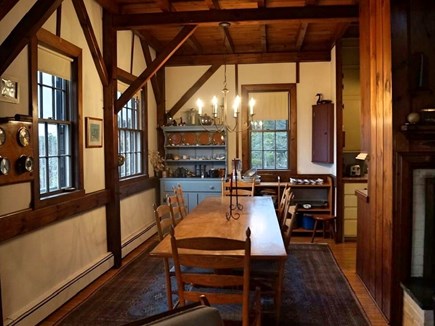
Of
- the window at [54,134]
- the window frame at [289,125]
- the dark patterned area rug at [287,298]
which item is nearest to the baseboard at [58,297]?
the dark patterned area rug at [287,298]

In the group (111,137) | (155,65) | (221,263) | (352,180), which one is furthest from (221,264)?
(352,180)

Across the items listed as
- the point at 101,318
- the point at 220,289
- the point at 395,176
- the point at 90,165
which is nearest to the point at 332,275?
the point at 395,176

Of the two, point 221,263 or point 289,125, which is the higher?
point 289,125

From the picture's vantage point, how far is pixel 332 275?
422cm

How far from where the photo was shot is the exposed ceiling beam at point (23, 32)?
8.96 feet

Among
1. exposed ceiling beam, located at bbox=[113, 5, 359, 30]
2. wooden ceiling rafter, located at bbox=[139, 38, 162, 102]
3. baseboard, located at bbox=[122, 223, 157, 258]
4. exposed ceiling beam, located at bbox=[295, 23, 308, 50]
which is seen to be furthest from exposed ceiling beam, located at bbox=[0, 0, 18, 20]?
exposed ceiling beam, located at bbox=[295, 23, 308, 50]

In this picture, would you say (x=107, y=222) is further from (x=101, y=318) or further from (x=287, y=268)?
(x=287, y=268)

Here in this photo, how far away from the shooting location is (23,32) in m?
2.84

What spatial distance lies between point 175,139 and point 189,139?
25cm

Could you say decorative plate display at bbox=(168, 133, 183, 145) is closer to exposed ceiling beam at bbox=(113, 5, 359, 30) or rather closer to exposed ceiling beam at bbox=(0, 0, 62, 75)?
exposed ceiling beam at bbox=(113, 5, 359, 30)

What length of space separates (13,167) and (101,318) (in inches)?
55.2

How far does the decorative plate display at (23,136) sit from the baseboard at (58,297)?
1261 millimetres

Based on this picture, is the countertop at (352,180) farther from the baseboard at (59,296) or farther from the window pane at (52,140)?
the window pane at (52,140)

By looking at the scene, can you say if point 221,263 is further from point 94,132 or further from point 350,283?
point 94,132
